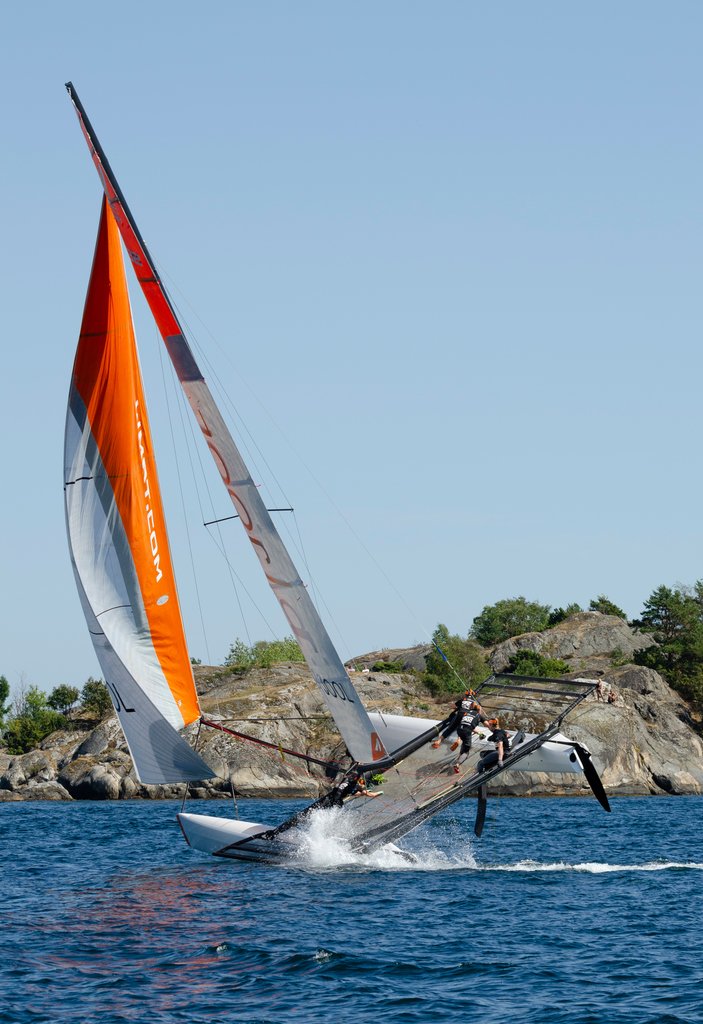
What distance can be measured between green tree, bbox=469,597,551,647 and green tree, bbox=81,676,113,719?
41775 millimetres

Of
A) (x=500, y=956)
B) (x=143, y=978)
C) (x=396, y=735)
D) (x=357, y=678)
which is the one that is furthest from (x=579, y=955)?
(x=357, y=678)

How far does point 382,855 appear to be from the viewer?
29.2m

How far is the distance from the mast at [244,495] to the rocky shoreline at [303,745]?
28.7 metres

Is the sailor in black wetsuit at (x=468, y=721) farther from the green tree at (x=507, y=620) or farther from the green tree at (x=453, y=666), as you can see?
the green tree at (x=507, y=620)

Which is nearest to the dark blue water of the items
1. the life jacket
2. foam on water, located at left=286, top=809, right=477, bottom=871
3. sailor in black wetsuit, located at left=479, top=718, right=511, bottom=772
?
foam on water, located at left=286, top=809, right=477, bottom=871

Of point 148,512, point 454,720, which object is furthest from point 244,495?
point 454,720

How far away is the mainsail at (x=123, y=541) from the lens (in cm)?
2547

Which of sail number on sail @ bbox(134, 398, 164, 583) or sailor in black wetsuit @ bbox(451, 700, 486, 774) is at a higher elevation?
sail number on sail @ bbox(134, 398, 164, 583)

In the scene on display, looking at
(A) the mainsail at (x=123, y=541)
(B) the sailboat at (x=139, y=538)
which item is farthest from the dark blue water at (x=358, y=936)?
(A) the mainsail at (x=123, y=541)

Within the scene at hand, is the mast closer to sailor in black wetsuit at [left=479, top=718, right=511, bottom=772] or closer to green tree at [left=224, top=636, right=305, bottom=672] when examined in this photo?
Result: sailor in black wetsuit at [left=479, top=718, right=511, bottom=772]

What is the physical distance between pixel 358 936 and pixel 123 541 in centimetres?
983

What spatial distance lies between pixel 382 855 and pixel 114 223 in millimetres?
15911

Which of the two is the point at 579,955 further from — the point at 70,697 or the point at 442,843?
the point at 70,697

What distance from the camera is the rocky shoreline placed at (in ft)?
198
